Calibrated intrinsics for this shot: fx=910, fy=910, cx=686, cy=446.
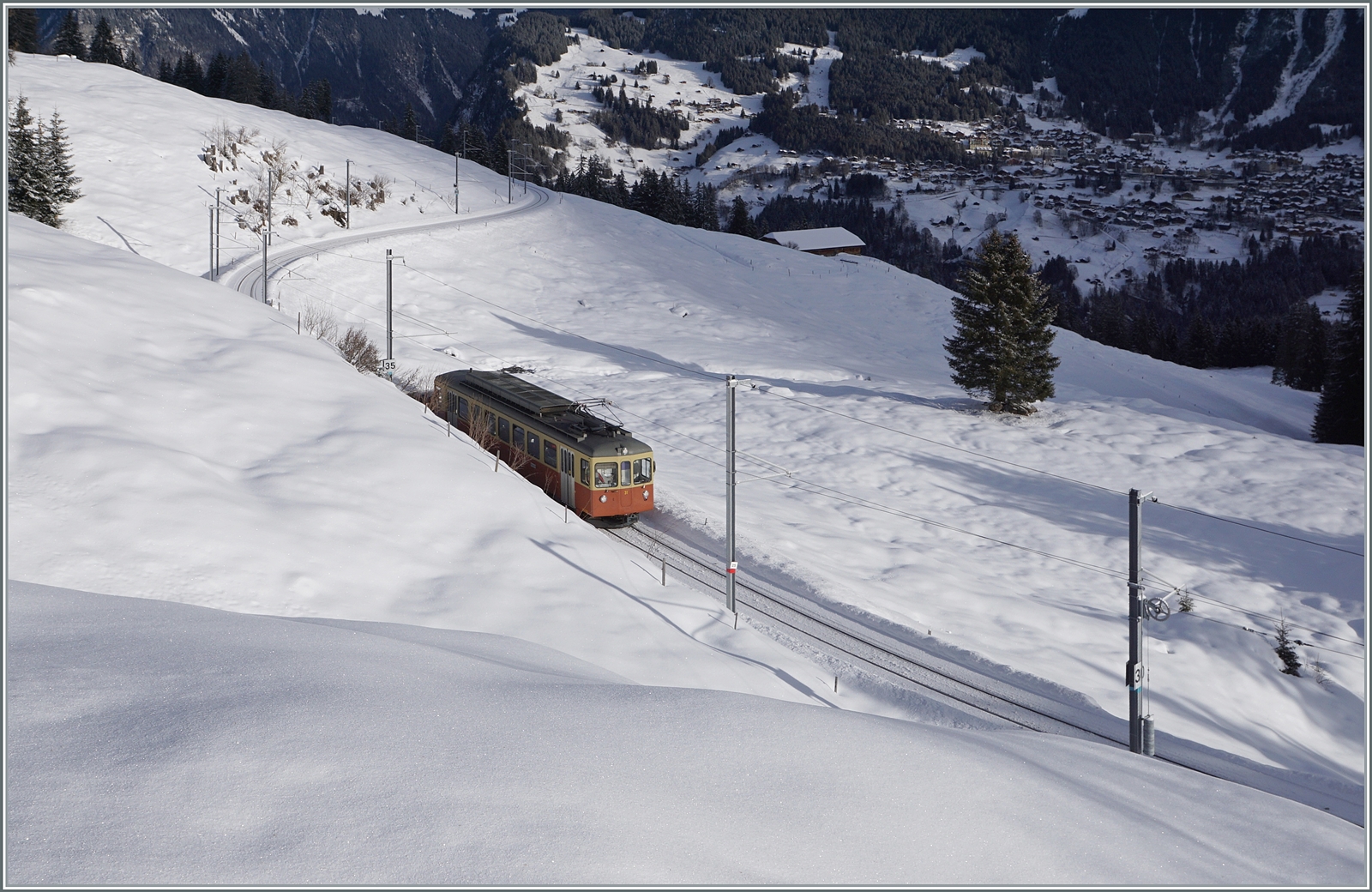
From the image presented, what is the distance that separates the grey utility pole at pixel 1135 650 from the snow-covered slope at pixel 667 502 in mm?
2943

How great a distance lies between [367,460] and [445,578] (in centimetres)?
477

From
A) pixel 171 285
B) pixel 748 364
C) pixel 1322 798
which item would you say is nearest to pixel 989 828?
pixel 1322 798

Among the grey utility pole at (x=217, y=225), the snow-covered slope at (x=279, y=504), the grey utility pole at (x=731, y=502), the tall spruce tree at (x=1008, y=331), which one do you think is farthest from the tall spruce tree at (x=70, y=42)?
the grey utility pole at (x=731, y=502)

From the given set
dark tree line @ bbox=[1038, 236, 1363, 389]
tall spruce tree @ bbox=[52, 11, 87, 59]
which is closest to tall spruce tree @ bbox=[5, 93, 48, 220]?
tall spruce tree @ bbox=[52, 11, 87, 59]

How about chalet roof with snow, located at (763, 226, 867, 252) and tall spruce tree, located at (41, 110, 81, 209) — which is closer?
tall spruce tree, located at (41, 110, 81, 209)

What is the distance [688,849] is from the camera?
656cm

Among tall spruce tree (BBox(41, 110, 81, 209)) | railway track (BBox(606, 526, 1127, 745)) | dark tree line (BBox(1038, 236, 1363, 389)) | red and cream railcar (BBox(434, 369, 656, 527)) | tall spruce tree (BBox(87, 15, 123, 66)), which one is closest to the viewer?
railway track (BBox(606, 526, 1127, 745))

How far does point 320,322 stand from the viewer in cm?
4019

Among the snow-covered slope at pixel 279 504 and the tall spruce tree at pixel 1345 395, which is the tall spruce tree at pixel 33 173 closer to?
the snow-covered slope at pixel 279 504

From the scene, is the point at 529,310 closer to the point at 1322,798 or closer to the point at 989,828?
the point at 1322,798

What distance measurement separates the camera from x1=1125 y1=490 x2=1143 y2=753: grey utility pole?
16438 millimetres

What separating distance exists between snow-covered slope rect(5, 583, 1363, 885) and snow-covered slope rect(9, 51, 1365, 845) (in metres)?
5.65

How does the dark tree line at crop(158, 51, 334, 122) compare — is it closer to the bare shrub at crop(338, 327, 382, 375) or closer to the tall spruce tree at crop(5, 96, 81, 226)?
the tall spruce tree at crop(5, 96, 81, 226)

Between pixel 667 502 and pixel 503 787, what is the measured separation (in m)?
21.5
